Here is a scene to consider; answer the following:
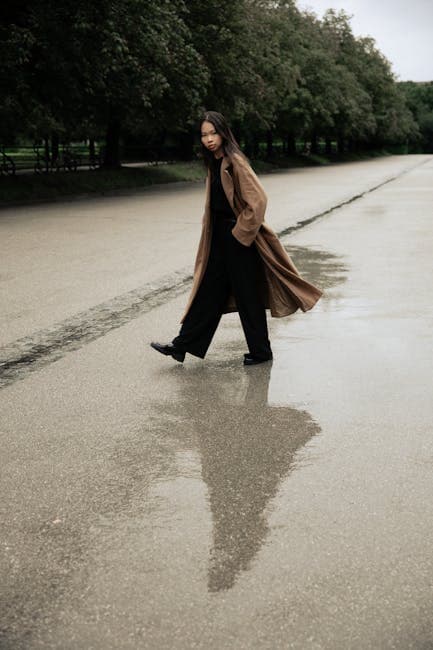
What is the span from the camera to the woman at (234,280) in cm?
622

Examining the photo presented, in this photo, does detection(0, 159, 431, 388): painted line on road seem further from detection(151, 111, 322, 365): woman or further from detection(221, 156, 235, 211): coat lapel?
detection(221, 156, 235, 211): coat lapel

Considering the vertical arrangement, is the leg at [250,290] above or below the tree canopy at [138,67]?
below

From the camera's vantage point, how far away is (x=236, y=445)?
4.64m

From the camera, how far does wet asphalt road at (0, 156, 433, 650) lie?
2.89 m

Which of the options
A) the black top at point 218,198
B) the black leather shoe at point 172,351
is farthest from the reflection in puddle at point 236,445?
the black top at point 218,198

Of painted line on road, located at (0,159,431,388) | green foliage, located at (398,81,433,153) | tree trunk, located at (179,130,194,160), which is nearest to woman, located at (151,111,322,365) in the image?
painted line on road, located at (0,159,431,388)

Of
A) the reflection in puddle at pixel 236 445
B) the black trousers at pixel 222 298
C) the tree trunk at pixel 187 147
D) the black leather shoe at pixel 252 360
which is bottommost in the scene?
the tree trunk at pixel 187 147

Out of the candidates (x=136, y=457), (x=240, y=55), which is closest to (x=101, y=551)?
(x=136, y=457)

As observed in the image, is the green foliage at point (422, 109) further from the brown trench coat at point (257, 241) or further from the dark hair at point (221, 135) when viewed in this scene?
the dark hair at point (221, 135)

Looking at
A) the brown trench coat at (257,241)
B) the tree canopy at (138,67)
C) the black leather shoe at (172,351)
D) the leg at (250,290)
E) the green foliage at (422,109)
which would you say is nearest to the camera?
the brown trench coat at (257,241)

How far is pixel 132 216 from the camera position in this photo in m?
19.6

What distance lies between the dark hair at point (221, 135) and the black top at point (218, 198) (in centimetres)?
4

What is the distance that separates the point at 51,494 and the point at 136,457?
0.62m

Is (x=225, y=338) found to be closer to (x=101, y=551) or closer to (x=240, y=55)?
(x=101, y=551)
